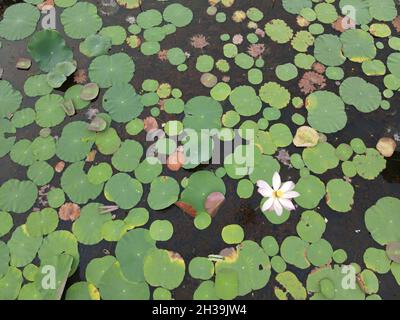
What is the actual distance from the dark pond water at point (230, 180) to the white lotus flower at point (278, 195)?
0.23ft

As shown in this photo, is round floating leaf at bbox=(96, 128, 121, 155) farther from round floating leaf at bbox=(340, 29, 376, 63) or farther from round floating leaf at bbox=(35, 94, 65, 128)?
round floating leaf at bbox=(340, 29, 376, 63)

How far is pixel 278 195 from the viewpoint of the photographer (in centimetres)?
295

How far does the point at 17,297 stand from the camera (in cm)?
274

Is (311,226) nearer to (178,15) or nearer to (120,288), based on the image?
(120,288)

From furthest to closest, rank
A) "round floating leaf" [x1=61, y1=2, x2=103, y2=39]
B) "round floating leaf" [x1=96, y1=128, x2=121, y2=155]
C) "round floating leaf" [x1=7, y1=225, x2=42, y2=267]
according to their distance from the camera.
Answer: "round floating leaf" [x1=61, y1=2, x2=103, y2=39]
"round floating leaf" [x1=96, y1=128, x2=121, y2=155]
"round floating leaf" [x1=7, y1=225, x2=42, y2=267]

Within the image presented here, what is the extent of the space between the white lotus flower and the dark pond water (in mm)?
69

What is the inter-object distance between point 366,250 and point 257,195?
82cm

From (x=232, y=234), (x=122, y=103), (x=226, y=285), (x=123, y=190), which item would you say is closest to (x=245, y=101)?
(x=122, y=103)

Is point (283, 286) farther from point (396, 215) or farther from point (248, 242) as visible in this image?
point (396, 215)

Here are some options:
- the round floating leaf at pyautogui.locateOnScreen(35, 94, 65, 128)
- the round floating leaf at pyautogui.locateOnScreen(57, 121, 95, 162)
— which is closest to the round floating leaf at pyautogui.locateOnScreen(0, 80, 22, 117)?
the round floating leaf at pyautogui.locateOnScreen(35, 94, 65, 128)

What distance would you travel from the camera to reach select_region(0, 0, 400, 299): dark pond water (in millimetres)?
2852

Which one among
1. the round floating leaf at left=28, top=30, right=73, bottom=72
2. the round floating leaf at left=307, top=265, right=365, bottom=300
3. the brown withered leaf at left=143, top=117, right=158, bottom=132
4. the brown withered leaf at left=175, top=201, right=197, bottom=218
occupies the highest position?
the round floating leaf at left=28, top=30, right=73, bottom=72
